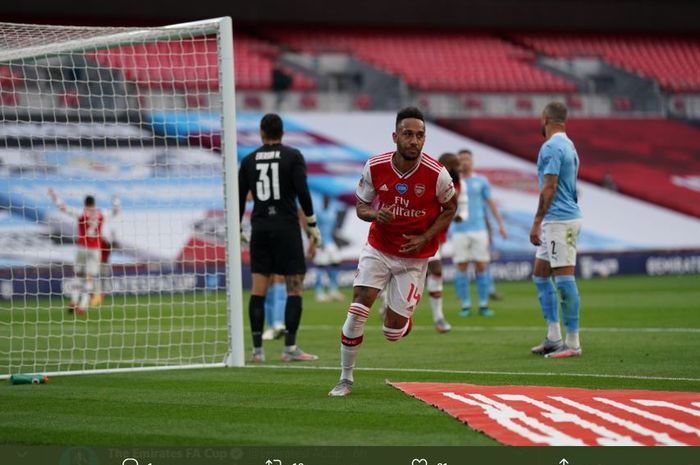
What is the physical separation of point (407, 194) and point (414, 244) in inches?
14.7

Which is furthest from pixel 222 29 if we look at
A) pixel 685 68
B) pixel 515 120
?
pixel 685 68

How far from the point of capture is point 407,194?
328 inches

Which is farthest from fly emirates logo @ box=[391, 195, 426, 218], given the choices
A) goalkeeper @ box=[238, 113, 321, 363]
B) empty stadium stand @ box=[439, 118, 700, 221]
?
empty stadium stand @ box=[439, 118, 700, 221]

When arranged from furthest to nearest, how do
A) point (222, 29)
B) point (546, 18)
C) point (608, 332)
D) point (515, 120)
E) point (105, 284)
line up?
point (546, 18) → point (515, 120) → point (105, 284) → point (608, 332) → point (222, 29)

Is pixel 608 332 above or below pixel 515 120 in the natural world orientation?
below

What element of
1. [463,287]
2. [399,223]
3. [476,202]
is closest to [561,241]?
[399,223]

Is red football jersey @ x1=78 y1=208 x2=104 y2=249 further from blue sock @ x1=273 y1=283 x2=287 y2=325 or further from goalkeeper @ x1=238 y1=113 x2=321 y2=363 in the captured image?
goalkeeper @ x1=238 y1=113 x2=321 y2=363

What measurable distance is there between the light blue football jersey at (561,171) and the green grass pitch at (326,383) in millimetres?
1443

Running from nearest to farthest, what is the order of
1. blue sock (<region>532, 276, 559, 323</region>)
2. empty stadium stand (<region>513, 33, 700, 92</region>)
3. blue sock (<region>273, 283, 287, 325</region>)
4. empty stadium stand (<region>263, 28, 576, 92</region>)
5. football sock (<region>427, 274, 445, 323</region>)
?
blue sock (<region>532, 276, 559, 323</region>)
football sock (<region>427, 274, 445, 323</region>)
blue sock (<region>273, 283, 287, 325</region>)
empty stadium stand (<region>263, 28, 576, 92</region>)
empty stadium stand (<region>513, 33, 700, 92</region>)

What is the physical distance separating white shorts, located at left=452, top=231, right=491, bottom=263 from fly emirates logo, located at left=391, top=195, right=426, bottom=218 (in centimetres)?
Result: 945

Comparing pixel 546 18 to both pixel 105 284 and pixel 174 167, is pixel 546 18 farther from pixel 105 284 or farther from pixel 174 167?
pixel 105 284

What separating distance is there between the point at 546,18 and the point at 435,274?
2466 centimetres

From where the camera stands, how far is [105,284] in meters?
23.5

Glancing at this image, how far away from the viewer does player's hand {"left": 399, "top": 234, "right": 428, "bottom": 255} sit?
8312mm
